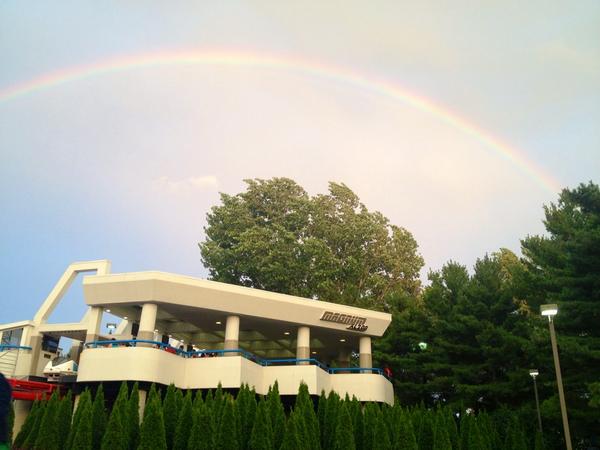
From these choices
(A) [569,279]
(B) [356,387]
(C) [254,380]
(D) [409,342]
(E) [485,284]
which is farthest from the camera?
(D) [409,342]

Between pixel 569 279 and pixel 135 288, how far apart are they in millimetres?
23979

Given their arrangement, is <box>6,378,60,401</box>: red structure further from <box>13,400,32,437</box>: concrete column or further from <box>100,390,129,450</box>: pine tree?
<box>100,390,129,450</box>: pine tree

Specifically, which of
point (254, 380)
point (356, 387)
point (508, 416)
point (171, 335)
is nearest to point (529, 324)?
point (508, 416)

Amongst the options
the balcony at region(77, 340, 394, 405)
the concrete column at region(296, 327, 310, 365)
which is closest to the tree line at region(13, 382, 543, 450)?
the balcony at region(77, 340, 394, 405)

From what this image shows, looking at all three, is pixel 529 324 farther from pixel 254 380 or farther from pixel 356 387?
pixel 254 380

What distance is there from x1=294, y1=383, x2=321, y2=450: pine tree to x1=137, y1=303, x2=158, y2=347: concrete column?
9243 mm

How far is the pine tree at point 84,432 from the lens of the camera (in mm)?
23516

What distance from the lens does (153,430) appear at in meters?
23.0

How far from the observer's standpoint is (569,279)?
29.9 metres

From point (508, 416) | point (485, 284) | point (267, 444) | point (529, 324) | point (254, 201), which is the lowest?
point (267, 444)

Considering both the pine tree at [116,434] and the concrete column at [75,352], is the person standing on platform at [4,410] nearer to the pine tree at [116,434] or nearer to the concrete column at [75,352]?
the pine tree at [116,434]

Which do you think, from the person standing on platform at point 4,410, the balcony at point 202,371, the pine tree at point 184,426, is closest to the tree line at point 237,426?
the pine tree at point 184,426

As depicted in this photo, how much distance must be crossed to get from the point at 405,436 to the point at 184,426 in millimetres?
9921

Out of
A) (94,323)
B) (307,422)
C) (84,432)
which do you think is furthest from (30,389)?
(307,422)
